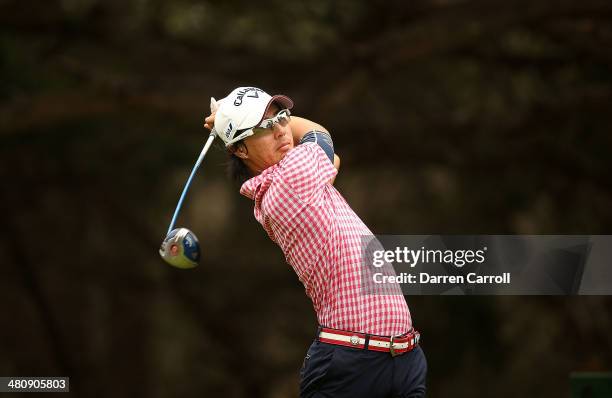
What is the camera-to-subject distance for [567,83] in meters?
8.80

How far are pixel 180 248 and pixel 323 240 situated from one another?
0.57 metres

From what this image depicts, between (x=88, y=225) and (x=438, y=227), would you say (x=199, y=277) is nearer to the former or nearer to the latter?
(x=88, y=225)

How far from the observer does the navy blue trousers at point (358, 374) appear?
3.07m

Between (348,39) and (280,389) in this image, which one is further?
(280,389)

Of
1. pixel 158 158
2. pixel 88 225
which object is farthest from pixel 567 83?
pixel 88 225

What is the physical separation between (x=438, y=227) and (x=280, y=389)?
86.0 inches

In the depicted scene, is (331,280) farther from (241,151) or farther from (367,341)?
(241,151)

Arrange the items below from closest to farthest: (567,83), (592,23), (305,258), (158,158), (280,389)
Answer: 1. (305,258)
2. (592,23)
3. (567,83)
4. (158,158)
5. (280,389)

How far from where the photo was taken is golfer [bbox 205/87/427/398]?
120 inches

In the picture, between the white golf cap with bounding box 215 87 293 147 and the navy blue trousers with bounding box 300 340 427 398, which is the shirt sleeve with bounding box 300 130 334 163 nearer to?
the white golf cap with bounding box 215 87 293 147

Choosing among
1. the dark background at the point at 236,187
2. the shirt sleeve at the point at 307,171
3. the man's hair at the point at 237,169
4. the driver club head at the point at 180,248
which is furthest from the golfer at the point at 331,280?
the dark background at the point at 236,187

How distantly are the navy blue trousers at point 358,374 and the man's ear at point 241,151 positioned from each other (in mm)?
631

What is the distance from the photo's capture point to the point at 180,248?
3389 mm

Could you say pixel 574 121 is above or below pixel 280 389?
above
